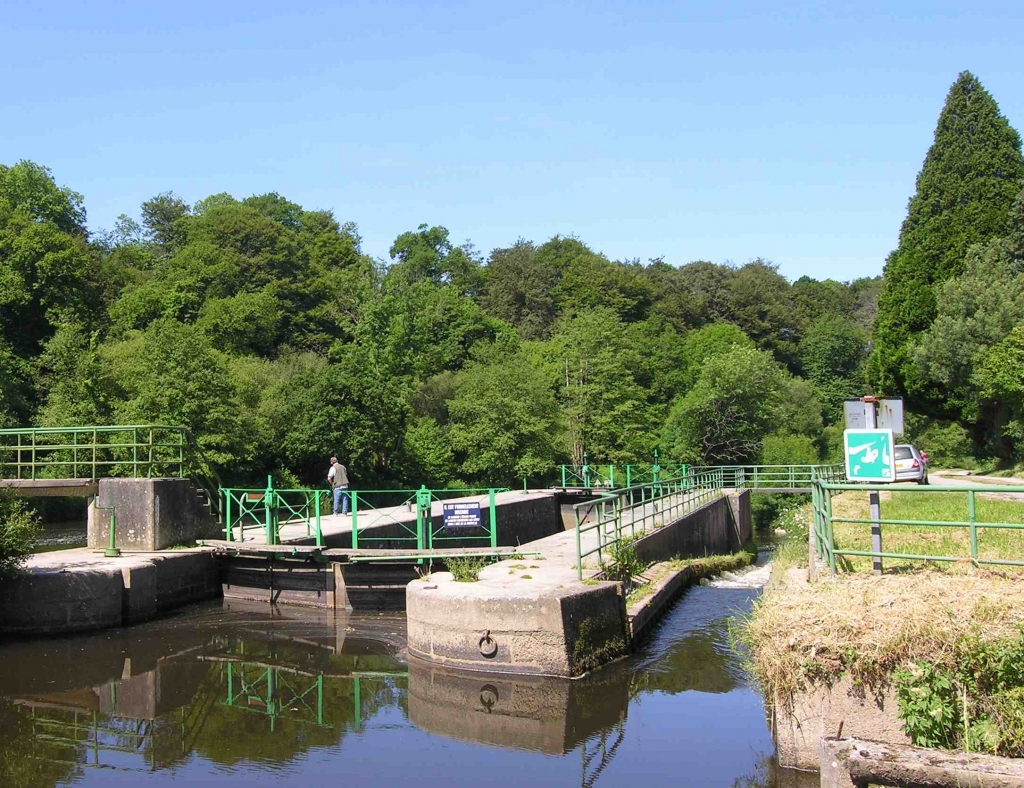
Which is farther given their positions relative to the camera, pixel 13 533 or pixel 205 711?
pixel 13 533

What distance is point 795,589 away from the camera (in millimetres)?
9352

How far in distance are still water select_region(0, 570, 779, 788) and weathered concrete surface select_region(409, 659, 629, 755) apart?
0.03 metres

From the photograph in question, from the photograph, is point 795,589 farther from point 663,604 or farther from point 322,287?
point 322,287

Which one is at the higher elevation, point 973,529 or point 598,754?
point 973,529

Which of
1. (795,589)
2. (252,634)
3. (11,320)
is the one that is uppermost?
(11,320)

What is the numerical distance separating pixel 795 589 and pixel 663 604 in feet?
24.0

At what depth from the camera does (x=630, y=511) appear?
24.4 metres

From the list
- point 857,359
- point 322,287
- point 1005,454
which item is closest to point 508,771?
point 1005,454

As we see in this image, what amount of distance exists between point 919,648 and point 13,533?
13.7 metres

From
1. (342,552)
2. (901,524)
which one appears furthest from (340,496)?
(901,524)

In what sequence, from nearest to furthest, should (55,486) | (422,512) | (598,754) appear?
1. (598,754)
2. (422,512)
3. (55,486)

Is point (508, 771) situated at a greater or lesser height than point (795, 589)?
lesser

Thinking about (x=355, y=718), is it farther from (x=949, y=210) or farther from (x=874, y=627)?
(x=949, y=210)

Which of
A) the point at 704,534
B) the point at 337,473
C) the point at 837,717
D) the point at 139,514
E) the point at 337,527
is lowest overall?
the point at 704,534
